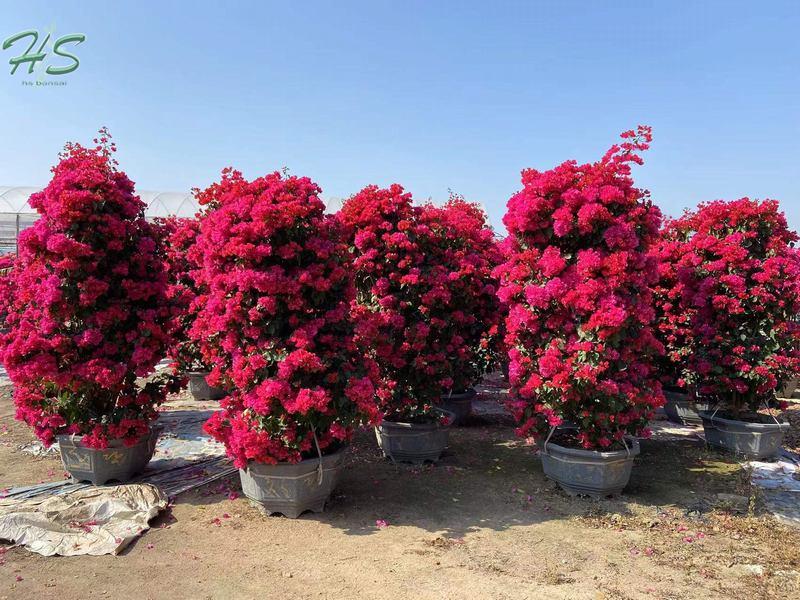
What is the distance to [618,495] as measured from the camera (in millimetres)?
5215

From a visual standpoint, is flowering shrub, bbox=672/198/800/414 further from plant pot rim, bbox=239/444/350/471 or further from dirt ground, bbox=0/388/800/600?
plant pot rim, bbox=239/444/350/471

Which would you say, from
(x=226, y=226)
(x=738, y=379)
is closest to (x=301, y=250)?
(x=226, y=226)

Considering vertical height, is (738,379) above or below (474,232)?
below

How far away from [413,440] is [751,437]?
3798 mm

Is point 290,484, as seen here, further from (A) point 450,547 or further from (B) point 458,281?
(B) point 458,281

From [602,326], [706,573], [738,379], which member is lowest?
[706,573]

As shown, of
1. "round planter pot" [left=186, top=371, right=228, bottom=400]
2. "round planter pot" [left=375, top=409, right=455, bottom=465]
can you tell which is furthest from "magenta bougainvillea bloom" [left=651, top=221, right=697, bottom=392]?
"round planter pot" [left=186, top=371, right=228, bottom=400]

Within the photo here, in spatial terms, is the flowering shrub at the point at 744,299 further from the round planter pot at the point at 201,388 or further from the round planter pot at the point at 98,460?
the round planter pot at the point at 201,388

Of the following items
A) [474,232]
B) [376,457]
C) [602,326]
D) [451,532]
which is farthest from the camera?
[474,232]

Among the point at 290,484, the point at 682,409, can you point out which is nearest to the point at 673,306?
the point at 682,409

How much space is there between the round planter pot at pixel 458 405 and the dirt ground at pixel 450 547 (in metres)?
1.83

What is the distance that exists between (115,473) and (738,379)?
6565mm

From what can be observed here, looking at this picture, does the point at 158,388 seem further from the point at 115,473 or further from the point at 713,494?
the point at 713,494

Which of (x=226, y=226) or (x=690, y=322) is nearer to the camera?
(x=226, y=226)
